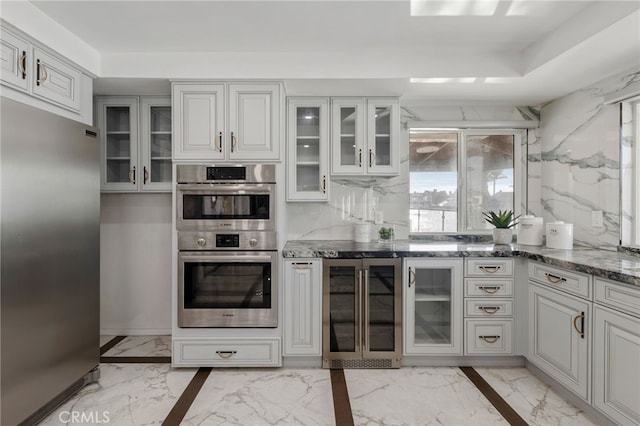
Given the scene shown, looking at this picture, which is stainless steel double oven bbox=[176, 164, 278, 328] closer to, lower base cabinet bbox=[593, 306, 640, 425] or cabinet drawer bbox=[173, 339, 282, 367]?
cabinet drawer bbox=[173, 339, 282, 367]

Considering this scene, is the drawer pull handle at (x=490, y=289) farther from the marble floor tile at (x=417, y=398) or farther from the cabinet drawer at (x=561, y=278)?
the marble floor tile at (x=417, y=398)

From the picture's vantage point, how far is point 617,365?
5.94 feet

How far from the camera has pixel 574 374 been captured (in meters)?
2.10

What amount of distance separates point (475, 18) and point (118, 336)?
3853 mm

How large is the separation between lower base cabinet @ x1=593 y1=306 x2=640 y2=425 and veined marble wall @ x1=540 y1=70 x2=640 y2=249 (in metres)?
1.00

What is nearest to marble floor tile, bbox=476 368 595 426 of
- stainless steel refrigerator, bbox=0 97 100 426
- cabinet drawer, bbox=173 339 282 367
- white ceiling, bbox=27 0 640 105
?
cabinet drawer, bbox=173 339 282 367

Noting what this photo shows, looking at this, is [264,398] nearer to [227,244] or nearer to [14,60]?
[227,244]

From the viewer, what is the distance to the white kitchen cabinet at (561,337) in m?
2.02

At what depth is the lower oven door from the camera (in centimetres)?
260

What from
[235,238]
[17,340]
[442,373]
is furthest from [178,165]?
[442,373]

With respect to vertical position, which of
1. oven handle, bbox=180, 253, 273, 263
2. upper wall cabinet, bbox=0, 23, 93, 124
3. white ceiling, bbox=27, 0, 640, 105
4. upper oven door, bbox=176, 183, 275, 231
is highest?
white ceiling, bbox=27, 0, 640, 105

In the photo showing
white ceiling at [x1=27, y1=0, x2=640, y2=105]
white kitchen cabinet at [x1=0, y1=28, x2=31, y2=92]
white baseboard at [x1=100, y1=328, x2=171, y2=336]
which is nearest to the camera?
white kitchen cabinet at [x1=0, y1=28, x2=31, y2=92]

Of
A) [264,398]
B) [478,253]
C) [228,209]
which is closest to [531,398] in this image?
[478,253]

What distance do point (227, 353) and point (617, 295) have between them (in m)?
2.44
